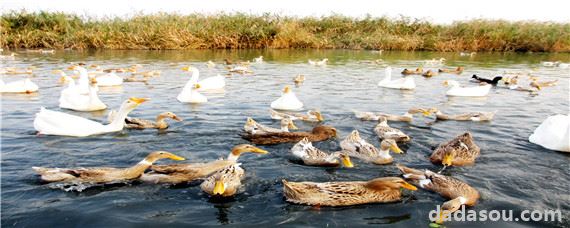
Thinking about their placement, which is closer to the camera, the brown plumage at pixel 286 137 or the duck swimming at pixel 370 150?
the duck swimming at pixel 370 150

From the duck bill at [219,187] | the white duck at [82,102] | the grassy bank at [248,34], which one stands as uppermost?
the grassy bank at [248,34]

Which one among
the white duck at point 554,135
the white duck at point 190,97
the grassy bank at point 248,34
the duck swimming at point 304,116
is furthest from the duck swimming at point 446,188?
the grassy bank at point 248,34

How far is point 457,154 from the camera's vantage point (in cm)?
719

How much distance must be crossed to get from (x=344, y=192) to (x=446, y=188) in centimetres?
139

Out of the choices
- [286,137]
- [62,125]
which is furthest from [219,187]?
[62,125]

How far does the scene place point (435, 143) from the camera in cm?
860

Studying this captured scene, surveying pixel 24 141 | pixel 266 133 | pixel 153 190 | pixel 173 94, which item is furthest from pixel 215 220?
pixel 173 94

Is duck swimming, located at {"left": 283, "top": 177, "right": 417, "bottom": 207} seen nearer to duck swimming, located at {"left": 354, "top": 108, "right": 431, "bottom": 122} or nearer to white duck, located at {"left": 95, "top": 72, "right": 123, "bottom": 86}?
duck swimming, located at {"left": 354, "top": 108, "right": 431, "bottom": 122}

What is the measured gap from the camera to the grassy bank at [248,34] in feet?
108

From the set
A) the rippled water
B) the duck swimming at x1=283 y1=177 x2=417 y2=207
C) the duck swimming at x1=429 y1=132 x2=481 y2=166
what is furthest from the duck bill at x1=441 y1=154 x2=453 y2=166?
the duck swimming at x1=283 y1=177 x2=417 y2=207

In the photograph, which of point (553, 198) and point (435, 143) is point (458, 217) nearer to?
point (553, 198)

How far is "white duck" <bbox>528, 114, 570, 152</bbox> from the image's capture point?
26.1 feet

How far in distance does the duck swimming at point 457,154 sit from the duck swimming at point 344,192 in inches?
64.4

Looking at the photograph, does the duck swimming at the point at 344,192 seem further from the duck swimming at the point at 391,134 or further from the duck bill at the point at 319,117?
the duck bill at the point at 319,117
